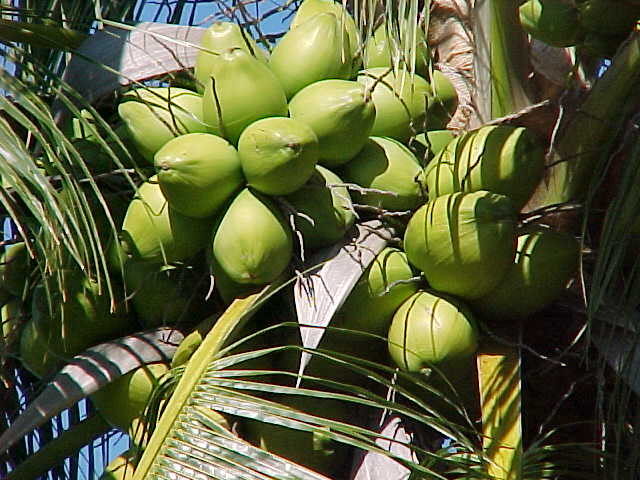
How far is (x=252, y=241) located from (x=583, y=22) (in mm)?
596

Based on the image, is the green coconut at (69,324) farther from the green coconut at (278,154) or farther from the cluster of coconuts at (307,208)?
the green coconut at (278,154)

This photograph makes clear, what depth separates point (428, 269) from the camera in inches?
69.1

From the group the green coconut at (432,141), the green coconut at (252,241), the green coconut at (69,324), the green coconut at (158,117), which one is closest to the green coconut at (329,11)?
the green coconut at (432,141)

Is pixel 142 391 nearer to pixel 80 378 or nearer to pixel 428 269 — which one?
pixel 80 378

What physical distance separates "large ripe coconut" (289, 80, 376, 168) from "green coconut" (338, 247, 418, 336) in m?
0.19

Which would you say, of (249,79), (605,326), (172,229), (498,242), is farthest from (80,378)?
(605,326)

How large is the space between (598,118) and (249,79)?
56 cm

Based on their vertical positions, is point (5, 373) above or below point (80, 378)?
below

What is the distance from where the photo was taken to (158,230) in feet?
5.70

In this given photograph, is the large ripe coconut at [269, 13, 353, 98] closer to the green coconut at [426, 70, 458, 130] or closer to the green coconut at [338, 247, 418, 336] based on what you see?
the green coconut at [426, 70, 458, 130]

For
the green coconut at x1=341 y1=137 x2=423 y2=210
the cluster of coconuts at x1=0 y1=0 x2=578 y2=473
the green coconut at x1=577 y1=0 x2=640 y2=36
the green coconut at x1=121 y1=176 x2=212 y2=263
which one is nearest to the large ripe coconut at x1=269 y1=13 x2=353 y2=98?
the cluster of coconuts at x1=0 y1=0 x2=578 y2=473

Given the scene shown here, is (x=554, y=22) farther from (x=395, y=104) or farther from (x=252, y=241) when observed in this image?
(x=252, y=241)

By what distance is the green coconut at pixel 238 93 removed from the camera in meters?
1.73

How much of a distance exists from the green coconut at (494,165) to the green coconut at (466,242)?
4 cm
